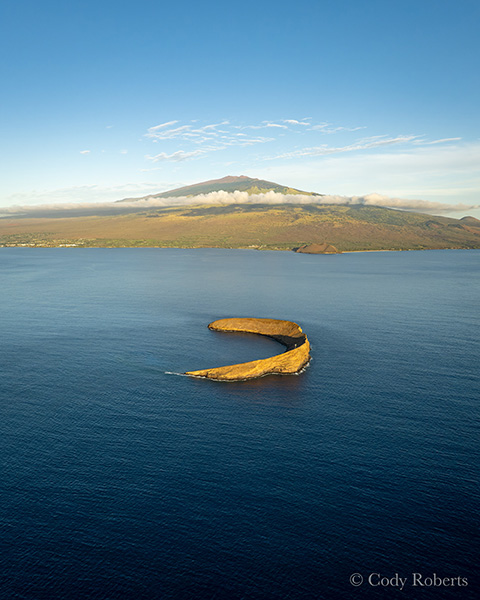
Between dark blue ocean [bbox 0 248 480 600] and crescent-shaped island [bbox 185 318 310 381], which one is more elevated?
crescent-shaped island [bbox 185 318 310 381]

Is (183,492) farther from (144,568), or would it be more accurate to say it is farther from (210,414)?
(210,414)

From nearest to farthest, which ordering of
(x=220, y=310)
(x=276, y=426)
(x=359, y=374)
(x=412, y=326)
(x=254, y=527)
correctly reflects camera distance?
1. (x=254, y=527)
2. (x=276, y=426)
3. (x=359, y=374)
4. (x=412, y=326)
5. (x=220, y=310)

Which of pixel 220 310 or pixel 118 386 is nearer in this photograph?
pixel 118 386

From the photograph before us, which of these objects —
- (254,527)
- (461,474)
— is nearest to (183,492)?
(254,527)

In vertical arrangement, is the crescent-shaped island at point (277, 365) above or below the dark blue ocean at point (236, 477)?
above

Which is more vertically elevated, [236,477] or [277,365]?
[277,365]

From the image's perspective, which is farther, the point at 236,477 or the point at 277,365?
the point at 277,365

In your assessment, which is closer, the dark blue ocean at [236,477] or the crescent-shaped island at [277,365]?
the dark blue ocean at [236,477]

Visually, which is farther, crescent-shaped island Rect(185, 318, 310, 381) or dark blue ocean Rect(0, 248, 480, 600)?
crescent-shaped island Rect(185, 318, 310, 381)
